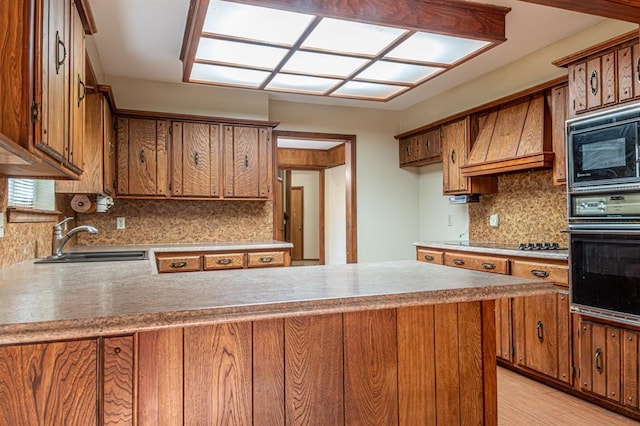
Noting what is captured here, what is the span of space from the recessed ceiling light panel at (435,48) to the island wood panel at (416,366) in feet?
7.02

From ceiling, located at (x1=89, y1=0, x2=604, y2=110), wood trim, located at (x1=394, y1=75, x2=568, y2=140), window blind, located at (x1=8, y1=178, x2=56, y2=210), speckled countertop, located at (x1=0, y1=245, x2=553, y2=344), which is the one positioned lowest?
speckled countertop, located at (x1=0, y1=245, x2=553, y2=344)

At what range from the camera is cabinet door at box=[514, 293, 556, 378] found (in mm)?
3059

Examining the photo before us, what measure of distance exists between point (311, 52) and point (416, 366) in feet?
8.16

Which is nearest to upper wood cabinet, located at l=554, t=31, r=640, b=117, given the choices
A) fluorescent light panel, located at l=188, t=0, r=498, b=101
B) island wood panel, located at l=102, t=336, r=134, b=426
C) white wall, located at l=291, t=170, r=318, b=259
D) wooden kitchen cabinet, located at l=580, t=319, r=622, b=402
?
fluorescent light panel, located at l=188, t=0, r=498, b=101

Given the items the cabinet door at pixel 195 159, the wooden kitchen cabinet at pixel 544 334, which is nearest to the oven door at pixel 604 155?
the wooden kitchen cabinet at pixel 544 334

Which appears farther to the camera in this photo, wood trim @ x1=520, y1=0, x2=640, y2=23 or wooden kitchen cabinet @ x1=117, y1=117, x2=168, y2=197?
wooden kitchen cabinet @ x1=117, y1=117, x2=168, y2=197

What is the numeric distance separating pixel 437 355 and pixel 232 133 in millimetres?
3379

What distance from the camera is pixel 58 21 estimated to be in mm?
1597

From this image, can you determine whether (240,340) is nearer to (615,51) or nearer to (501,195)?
(615,51)

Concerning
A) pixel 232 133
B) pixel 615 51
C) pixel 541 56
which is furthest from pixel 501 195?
pixel 232 133

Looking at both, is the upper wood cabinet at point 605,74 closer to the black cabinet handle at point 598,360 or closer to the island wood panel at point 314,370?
the black cabinet handle at point 598,360

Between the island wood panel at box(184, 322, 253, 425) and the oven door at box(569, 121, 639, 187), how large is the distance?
2502mm

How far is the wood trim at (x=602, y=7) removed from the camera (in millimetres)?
1808

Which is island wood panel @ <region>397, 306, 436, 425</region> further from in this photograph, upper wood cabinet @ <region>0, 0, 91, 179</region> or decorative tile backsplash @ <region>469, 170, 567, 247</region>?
decorative tile backsplash @ <region>469, 170, 567, 247</region>
